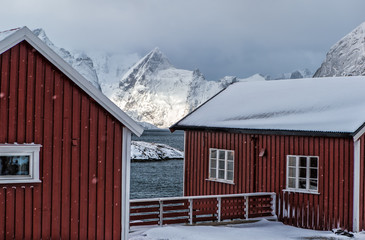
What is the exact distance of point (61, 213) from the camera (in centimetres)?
1278

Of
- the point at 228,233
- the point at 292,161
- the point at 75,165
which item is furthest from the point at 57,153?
the point at 292,161

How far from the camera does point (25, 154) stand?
40.4 feet

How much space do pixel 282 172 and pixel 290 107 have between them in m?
3.00

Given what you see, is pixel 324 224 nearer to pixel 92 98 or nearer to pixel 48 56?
pixel 92 98

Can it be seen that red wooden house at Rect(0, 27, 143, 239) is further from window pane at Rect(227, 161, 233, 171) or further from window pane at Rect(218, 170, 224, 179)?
window pane at Rect(218, 170, 224, 179)

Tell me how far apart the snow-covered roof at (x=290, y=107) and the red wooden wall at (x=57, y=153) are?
307 inches

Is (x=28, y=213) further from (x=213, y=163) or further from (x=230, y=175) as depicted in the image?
(x=213, y=163)

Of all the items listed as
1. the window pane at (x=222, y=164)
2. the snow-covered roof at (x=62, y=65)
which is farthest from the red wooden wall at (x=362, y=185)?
the snow-covered roof at (x=62, y=65)

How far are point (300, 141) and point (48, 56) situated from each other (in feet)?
31.4

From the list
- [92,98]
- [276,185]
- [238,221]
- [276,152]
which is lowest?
[238,221]

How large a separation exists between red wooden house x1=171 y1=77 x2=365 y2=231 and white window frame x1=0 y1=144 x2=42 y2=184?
9.39m

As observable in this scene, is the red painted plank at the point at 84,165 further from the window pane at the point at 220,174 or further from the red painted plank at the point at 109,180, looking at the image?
the window pane at the point at 220,174

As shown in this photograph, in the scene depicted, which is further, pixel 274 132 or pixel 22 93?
pixel 274 132

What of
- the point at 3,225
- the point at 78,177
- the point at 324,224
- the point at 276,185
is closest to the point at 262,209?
the point at 276,185
